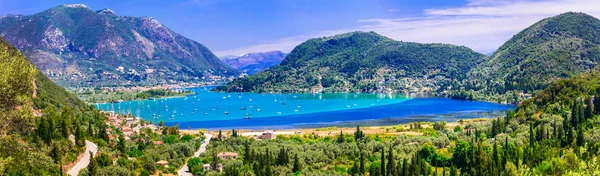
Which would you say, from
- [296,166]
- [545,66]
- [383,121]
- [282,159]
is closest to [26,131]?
[282,159]

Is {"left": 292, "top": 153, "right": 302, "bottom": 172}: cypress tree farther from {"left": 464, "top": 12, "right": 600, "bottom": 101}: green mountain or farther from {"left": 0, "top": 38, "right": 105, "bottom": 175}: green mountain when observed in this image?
{"left": 464, "top": 12, "right": 600, "bottom": 101}: green mountain

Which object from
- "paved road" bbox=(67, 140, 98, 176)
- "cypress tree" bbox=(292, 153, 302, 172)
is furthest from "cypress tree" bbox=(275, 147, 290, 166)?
"paved road" bbox=(67, 140, 98, 176)

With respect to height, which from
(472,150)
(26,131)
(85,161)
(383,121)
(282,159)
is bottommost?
(383,121)

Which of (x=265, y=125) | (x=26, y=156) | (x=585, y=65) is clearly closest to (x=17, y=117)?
(x=26, y=156)

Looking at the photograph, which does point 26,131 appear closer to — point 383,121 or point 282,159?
point 282,159

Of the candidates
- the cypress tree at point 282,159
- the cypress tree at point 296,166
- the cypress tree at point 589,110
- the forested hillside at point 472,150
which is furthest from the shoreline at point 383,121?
the cypress tree at point 296,166

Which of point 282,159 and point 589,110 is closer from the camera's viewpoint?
point 282,159

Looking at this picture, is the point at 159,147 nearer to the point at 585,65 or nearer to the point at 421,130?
the point at 421,130

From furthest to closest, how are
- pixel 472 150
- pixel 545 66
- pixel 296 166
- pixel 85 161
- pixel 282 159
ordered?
1. pixel 545 66
2. pixel 282 159
3. pixel 296 166
4. pixel 472 150
5. pixel 85 161
